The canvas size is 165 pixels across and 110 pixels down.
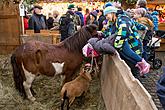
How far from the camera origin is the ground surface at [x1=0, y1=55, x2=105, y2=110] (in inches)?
177

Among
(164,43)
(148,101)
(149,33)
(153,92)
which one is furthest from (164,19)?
(148,101)

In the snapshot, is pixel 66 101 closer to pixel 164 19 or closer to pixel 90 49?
pixel 90 49

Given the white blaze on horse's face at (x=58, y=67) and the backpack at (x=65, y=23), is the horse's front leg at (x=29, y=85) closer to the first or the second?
the white blaze on horse's face at (x=58, y=67)

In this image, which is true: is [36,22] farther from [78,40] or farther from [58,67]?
[58,67]

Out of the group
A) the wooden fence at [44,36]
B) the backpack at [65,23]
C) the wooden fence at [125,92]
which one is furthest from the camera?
the wooden fence at [44,36]

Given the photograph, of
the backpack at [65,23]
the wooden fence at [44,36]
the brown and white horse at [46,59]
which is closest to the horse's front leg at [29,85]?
the brown and white horse at [46,59]

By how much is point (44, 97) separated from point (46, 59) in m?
0.85

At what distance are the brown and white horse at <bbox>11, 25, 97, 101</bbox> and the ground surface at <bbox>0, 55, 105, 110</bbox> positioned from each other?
217mm

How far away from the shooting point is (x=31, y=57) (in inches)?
180

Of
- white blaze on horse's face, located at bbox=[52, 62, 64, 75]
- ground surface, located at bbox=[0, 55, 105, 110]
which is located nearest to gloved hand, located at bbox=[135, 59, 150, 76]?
ground surface, located at bbox=[0, 55, 105, 110]

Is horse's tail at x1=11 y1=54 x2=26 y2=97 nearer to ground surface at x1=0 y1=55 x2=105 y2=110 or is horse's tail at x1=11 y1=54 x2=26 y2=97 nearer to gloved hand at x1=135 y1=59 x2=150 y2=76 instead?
ground surface at x1=0 y1=55 x2=105 y2=110

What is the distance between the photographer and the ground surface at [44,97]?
4.49 m

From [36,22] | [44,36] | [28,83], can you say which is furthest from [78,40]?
[36,22]

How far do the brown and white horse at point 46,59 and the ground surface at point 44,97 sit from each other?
0.71 ft
